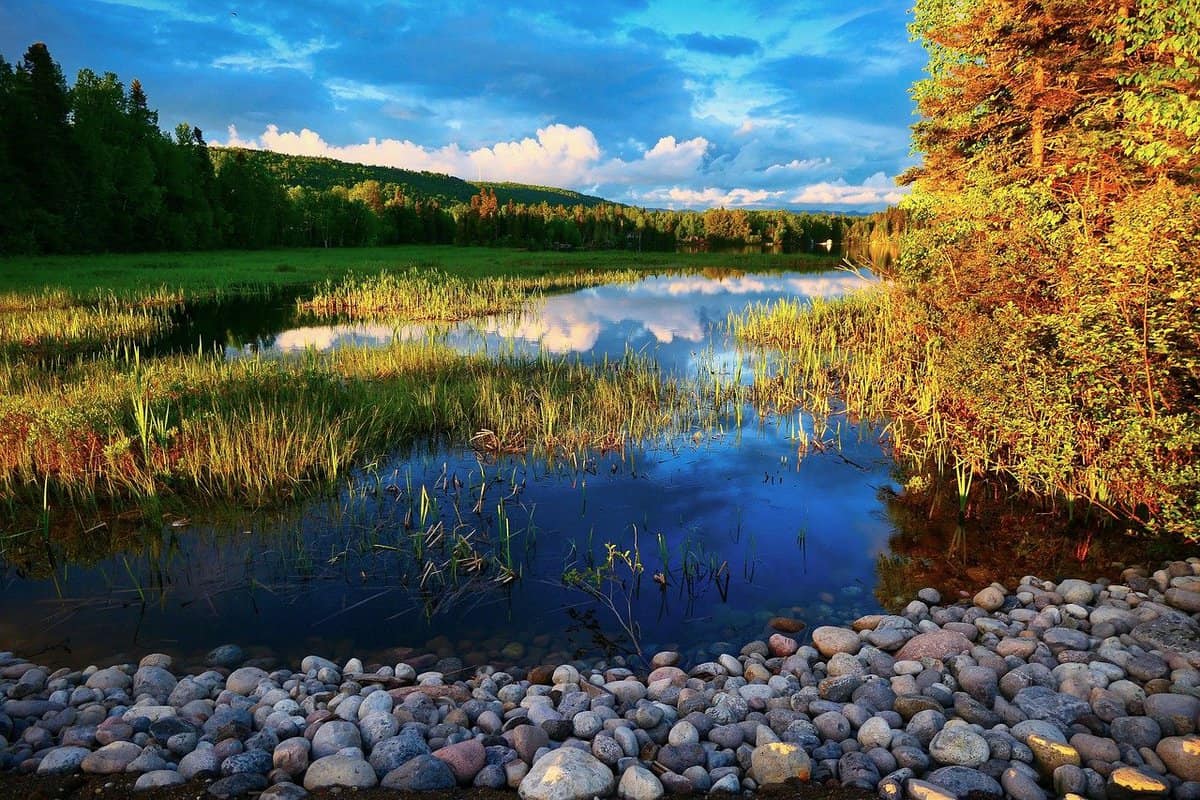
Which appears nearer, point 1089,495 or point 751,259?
point 1089,495

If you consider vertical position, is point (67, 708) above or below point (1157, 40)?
below

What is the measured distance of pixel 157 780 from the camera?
4742 mm

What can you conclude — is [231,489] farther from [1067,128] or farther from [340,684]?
[1067,128]

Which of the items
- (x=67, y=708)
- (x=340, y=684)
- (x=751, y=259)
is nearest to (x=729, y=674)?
(x=340, y=684)

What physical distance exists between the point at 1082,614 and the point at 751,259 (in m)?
84.9

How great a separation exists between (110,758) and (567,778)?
3.30 m

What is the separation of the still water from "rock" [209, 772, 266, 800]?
257 cm

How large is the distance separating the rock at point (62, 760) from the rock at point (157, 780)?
56 centimetres

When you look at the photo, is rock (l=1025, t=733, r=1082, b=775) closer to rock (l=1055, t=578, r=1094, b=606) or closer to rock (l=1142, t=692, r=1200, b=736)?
rock (l=1142, t=692, r=1200, b=736)

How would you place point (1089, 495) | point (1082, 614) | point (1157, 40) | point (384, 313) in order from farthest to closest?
point (384, 313) → point (1157, 40) → point (1089, 495) → point (1082, 614)

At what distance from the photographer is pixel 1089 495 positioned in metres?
10.4

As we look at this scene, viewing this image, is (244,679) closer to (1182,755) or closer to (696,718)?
(696,718)

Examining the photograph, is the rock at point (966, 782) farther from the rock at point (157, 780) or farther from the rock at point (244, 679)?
the rock at point (244, 679)

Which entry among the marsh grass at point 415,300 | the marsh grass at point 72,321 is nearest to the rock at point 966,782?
the marsh grass at point 72,321
